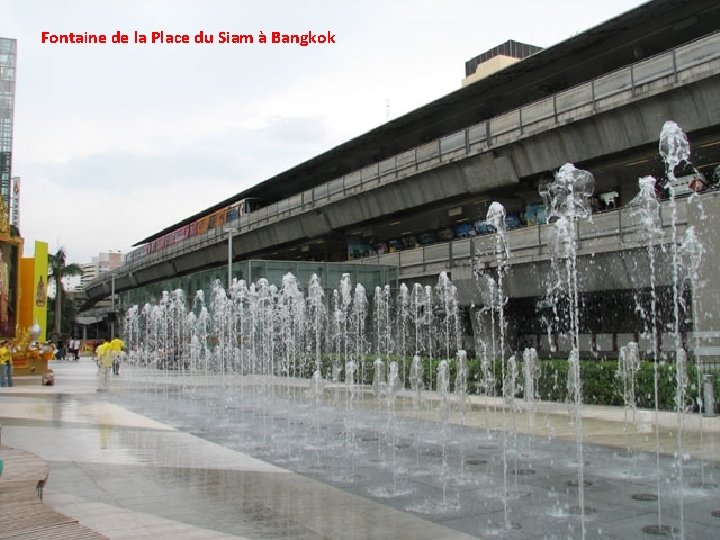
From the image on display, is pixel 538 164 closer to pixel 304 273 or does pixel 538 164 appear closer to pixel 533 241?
pixel 533 241

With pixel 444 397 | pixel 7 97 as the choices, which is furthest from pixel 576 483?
pixel 7 97

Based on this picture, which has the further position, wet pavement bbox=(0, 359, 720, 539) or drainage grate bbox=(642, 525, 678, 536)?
wet pavement bbox=(0, 359, 720, 539)

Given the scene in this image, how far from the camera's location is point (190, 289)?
3781 cm

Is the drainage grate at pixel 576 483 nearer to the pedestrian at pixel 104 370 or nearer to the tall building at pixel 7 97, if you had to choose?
the pedestrian at pixel 104 370

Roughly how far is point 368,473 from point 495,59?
42100 mm

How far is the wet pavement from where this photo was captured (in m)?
5.92

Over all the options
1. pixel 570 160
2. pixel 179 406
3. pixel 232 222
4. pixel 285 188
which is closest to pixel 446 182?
pixel 570 160

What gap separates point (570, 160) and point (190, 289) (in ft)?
73.6

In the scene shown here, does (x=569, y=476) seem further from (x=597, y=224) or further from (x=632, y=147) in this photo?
(x=632, y=147)

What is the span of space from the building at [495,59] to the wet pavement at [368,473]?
35.1m

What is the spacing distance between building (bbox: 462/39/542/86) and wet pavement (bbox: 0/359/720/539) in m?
35.1

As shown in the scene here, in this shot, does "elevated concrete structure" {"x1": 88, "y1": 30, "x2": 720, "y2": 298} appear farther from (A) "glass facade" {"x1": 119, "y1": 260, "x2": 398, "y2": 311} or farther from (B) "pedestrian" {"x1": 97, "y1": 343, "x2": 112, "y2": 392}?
(B) "pedestrian" {"x1": 97, "y1": 343, "x2": 112, "y2": 392}

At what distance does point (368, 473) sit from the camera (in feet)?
27.0

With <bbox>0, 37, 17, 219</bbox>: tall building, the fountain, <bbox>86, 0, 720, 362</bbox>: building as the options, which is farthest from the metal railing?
<bbox>0, 37, 17, 219</bbox>: tall building
